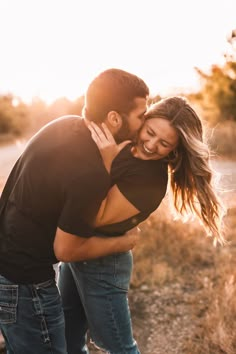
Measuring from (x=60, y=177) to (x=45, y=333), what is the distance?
72 cm

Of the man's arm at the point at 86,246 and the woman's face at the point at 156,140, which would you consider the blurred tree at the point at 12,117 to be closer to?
the woman's face at the point at 156,140

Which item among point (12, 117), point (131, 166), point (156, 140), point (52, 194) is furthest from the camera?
point (12, 117)

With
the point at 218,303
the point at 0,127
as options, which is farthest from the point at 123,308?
the point at 0,127

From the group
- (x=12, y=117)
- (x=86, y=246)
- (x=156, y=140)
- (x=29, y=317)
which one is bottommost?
(x=12, y=117)

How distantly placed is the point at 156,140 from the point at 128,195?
402 mm

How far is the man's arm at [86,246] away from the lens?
1.90m

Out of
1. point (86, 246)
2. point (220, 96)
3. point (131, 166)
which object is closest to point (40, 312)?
point (86, 246)

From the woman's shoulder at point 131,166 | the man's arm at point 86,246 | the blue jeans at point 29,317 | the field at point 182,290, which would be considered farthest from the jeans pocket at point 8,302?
the field at point 182,290

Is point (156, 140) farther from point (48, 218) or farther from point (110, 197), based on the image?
point (48, 218)

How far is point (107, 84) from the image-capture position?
6.61 feet

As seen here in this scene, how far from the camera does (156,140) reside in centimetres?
240

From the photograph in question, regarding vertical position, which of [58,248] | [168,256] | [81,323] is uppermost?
[58,248]

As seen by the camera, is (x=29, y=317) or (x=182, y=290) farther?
(x=182, y=290)

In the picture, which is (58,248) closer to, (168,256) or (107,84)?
(107,84)
